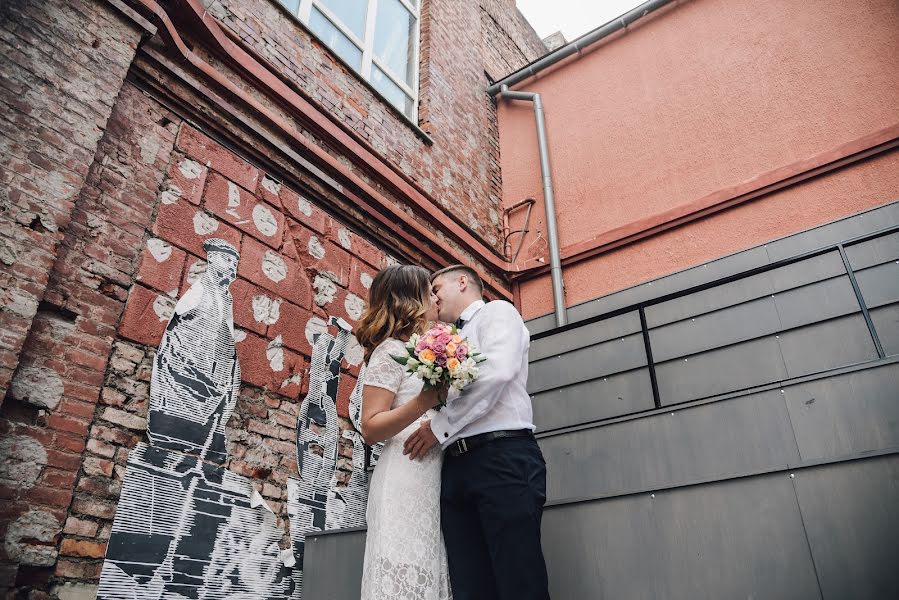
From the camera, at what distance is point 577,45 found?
23.5ft

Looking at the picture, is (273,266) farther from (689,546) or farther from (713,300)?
(713,300)

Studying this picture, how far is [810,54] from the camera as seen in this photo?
564 cm

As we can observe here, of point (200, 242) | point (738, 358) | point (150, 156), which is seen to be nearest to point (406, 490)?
point (200, 242)

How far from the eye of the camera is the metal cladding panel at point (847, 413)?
277 centimetres

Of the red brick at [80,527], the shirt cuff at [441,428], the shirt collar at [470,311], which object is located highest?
the shirt collar at [470,311]

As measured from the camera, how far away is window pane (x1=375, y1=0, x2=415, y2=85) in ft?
20.7

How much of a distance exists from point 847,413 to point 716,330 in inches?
71.3

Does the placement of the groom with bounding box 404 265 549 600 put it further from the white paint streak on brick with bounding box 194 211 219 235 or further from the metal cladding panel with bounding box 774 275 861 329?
the metal cladding panel with bounding box 774 275 861 329

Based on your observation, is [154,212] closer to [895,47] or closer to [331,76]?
[331,76]

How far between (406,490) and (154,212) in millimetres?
2394

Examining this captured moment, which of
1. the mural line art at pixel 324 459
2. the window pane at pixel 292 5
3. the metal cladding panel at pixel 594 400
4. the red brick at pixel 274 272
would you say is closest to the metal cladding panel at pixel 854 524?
the metal cladding panel at pixel 594 400

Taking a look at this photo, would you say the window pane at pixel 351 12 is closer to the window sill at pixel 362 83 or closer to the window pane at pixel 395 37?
the window pane at pixel 395 37

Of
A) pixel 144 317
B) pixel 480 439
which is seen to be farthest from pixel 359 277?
pixel 480 439

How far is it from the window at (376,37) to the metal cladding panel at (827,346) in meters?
4.23
